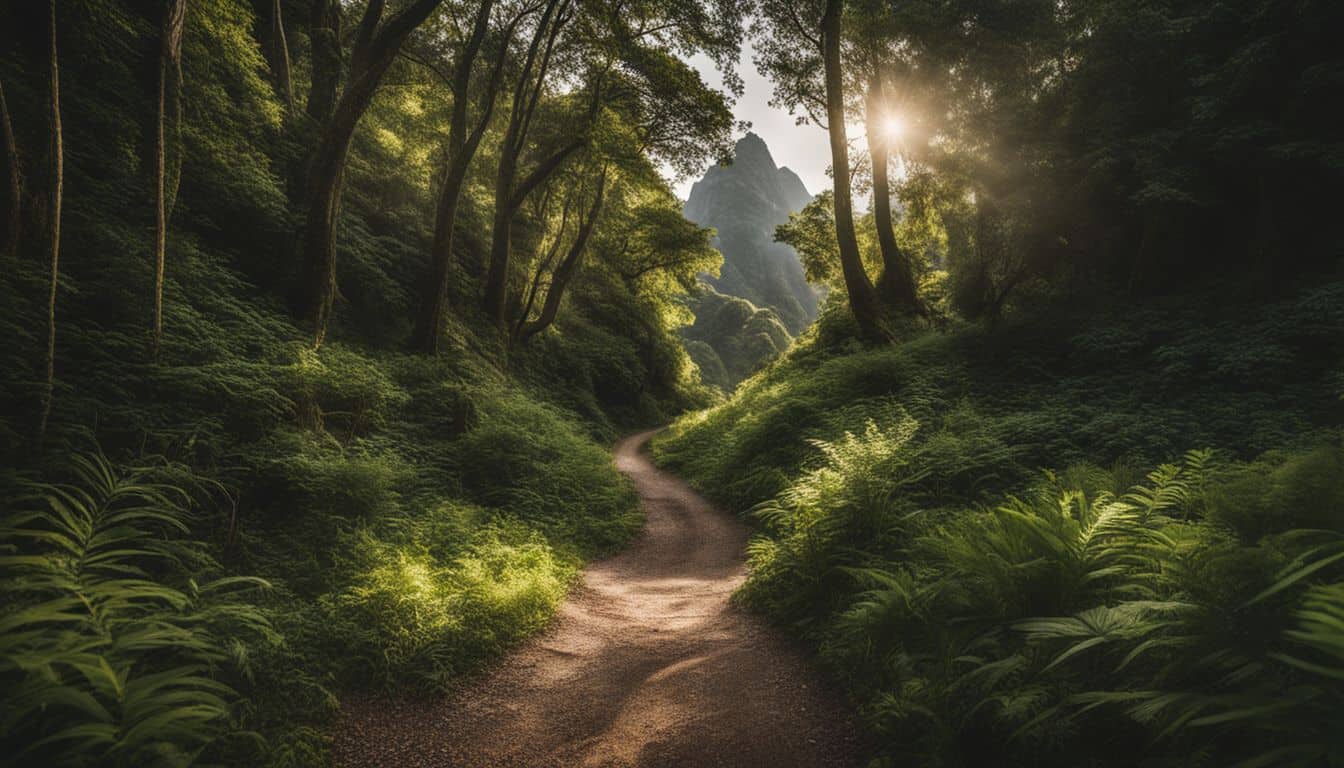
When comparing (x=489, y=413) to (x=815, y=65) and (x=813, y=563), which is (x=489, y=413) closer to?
(x=813, y=563)

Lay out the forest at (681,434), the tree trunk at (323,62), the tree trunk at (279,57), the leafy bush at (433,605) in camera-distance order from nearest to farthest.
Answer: the forest at (681,434) → the leafy bush at (433,605) → the tree trunk at (323,62) → the tree trunk at (279,57)

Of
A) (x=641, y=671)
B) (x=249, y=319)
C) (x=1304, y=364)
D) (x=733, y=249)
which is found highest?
(x=733, y=249)

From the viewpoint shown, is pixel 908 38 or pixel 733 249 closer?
pixel 908 38

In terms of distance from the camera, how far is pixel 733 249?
99875mm

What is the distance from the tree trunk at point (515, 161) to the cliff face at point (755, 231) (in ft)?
218

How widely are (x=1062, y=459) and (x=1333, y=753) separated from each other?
5.41 metres

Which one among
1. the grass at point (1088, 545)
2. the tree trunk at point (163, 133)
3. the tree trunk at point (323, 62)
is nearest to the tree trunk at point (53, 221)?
the tree trunk at point (163, 133)

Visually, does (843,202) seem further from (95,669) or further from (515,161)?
(95,669)

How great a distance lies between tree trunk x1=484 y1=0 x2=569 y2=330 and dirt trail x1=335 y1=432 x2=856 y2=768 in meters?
12.8

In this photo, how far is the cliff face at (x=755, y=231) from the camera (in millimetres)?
92688

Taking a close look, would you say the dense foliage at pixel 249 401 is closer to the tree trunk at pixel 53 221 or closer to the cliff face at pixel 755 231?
the tree trunk at pixel 53 221

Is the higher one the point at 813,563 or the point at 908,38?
the point at 908,38

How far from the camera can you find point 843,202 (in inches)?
565

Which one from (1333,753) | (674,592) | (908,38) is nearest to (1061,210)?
(908,38)
